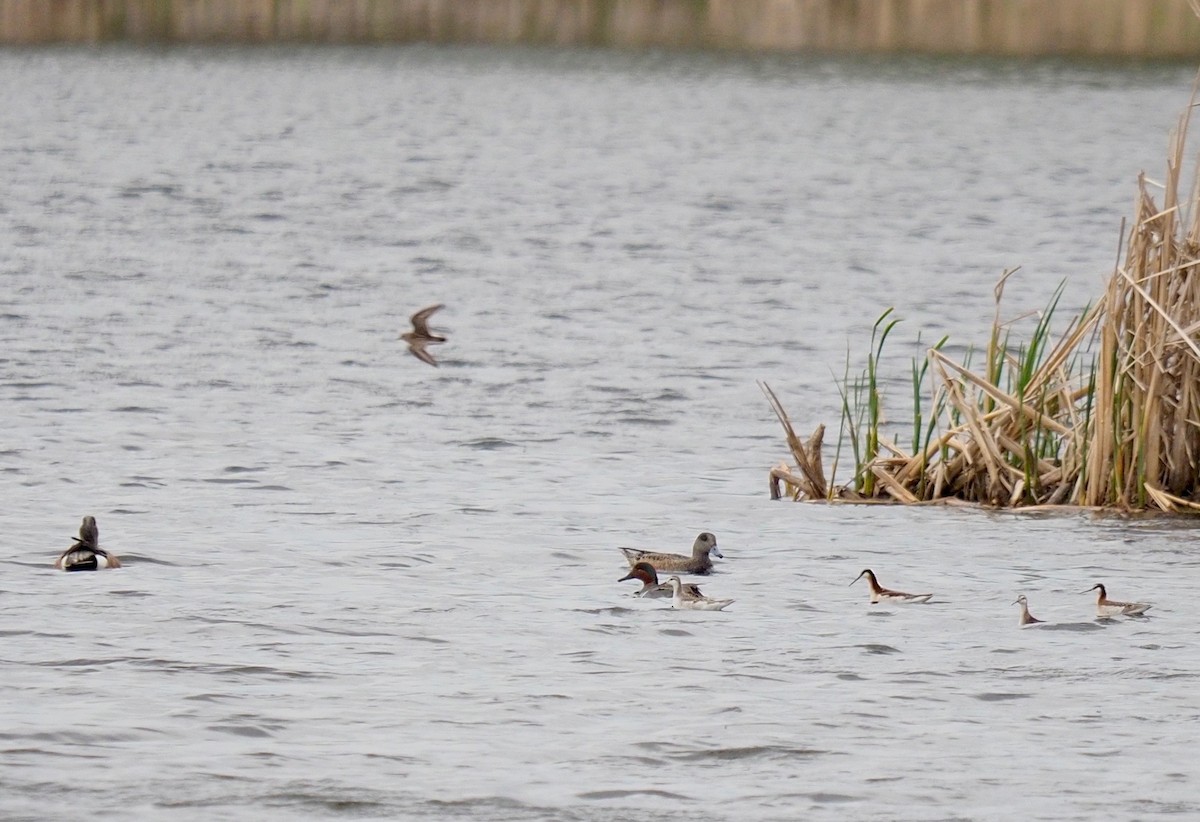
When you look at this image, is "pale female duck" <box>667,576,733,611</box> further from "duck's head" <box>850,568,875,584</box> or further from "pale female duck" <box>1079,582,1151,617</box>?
"pale female duck" <box>1079,582,1151,617</box>

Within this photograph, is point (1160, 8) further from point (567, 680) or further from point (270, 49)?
point (567, 680)

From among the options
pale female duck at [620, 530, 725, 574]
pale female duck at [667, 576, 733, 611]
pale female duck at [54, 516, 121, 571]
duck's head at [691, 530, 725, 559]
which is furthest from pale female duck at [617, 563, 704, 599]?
pale female duck at [54, 516, 121, 571]

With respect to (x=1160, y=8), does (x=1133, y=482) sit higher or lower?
lower

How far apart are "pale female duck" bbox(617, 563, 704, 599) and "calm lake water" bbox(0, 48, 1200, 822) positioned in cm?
11

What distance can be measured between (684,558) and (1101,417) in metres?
2.66

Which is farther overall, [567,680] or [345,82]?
[345,82]

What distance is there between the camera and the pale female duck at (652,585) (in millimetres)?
10284

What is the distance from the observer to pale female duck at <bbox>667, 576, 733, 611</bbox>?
10172 mm

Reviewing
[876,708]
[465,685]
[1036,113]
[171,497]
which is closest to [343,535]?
[171,497]

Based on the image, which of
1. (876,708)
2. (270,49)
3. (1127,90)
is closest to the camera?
(876,708)

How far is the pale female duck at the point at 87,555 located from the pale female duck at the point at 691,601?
2904 millimetres

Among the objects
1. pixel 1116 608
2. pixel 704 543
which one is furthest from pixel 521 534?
pixel 1116 608

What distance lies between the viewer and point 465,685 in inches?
355

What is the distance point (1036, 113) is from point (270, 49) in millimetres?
24270
